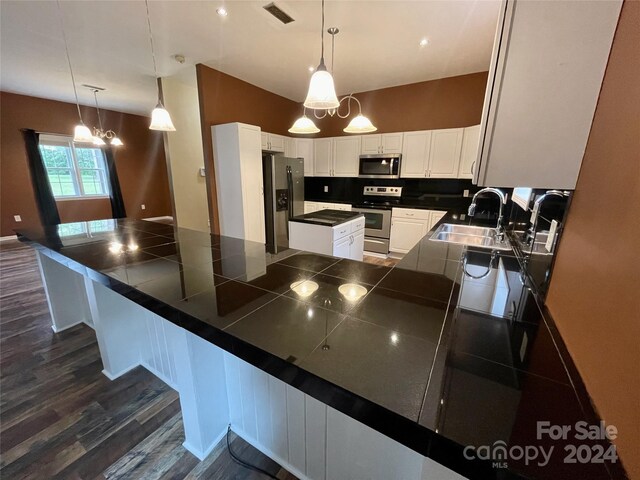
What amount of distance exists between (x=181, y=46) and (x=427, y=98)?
11.7 feet

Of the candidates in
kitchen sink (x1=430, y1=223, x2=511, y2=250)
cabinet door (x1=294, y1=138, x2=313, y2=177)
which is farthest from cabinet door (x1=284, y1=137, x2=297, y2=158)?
kitchen sink (x1=430, y1=223, x2=511, y2=250)

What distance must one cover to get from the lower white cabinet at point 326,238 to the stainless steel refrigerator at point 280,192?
938 mm

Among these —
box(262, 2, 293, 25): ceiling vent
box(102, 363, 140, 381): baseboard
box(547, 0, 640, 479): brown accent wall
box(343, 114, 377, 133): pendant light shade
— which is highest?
box(262, 2, 293, 25): ceiling vent

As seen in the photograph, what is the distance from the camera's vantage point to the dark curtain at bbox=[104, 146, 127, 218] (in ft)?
20.5

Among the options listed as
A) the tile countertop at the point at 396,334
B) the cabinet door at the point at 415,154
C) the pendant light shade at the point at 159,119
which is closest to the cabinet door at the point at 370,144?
the cabinet door at the point at 415,154

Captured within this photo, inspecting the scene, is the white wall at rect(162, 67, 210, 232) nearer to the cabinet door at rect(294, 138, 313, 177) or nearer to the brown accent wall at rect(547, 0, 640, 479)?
the cabinet door at rect(294, 138, 313, 177)

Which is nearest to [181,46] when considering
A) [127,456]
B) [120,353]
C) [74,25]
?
[74,25]

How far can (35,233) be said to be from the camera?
2016 millimetres

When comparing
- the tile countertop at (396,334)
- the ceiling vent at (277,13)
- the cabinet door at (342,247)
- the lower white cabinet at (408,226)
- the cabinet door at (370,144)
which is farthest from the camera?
the cabinet door at (370,144)

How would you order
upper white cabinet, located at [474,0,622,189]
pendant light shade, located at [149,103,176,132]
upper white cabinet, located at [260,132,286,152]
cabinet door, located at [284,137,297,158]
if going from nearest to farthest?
upper white cabinet, located at [474,0,622,189]
pendant light shade, located at [149,103,176,132]
upper white cabinet, located at [260,132,286,152]
cabinet door, located at [284,137,297,158]

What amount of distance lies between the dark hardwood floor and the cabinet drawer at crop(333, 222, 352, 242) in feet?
6.26

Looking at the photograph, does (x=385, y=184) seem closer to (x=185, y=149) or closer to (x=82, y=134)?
(x=185, y=149)

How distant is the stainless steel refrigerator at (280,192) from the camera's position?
3939 mm

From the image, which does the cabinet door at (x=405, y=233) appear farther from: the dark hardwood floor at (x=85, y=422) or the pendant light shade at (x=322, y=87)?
the dark hardwood floor at (x=85, y=422)
